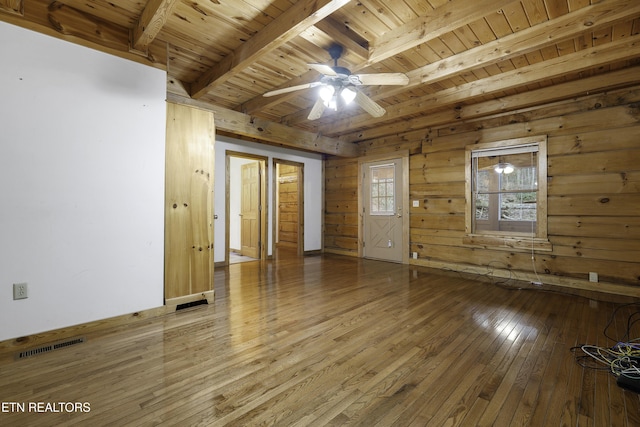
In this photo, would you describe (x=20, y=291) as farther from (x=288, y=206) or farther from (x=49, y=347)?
(x=288, y=206)

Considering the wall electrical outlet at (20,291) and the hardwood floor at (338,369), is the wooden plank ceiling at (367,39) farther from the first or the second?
the hardwood floor at (338,369)

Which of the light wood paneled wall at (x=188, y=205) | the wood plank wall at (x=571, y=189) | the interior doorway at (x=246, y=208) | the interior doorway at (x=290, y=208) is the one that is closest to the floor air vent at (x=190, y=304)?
the light wood paneled wall at (x=188, y=205)

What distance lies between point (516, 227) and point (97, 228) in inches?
215

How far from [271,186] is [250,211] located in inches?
31.6

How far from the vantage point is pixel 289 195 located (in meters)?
7.62

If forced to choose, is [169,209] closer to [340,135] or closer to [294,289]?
[294,289]

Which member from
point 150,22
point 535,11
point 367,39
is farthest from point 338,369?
point 535,11

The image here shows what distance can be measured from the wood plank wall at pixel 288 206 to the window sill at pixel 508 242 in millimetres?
3957

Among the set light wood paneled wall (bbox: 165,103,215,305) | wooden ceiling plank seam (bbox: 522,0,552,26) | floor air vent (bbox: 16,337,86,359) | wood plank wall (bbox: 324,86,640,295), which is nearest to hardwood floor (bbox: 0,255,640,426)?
floor air vent (bbox: 16,337,86,359)

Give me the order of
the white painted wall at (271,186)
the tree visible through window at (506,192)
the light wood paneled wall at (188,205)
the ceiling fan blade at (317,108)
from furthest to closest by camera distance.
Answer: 1. the white painted wall at (271,186)
2. the tree visible through window at (506,192)
3. the ceiling fan blade at (317,108)
4. the light wood paneled wall at (188,205)

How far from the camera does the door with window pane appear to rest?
581cm

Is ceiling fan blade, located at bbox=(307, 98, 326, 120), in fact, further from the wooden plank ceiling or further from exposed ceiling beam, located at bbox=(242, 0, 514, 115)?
exposed ceiling beam, located at bbox=(242, 0, 514, 115)

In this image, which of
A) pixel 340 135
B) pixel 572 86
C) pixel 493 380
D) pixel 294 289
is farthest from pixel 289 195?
pixel 493 380

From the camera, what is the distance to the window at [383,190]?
19.5 feet
